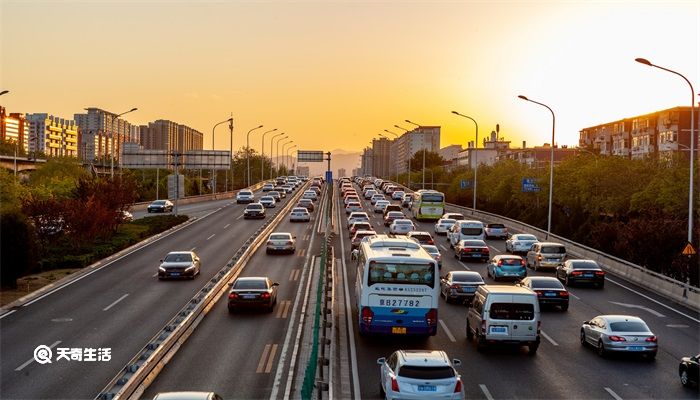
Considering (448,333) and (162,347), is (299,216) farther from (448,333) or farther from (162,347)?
(162,347)

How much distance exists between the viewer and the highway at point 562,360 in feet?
61.2

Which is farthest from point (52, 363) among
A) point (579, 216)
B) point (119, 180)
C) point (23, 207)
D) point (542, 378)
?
point (579, 216)

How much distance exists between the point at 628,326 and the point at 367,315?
7.84 m

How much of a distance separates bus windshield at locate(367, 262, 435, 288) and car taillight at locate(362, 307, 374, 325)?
0.78 meters

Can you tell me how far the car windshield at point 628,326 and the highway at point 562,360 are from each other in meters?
A: 0.92

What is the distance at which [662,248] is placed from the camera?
142 ft

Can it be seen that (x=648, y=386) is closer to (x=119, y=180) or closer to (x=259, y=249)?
(x=259, y=249)

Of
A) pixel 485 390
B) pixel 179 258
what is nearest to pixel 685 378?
pixel 485 390

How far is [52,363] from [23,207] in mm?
28261

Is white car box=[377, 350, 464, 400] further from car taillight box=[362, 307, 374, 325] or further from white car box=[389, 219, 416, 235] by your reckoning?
white car box=[389, 219, 416, 235]

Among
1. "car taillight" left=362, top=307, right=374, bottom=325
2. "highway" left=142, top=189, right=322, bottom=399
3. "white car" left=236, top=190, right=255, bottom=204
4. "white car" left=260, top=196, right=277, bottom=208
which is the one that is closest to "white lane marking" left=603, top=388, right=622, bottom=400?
"car taillight" left=362, top=307, right=374, bottom=325

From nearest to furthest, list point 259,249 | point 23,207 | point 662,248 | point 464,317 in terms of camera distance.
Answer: point 464,317 < point 662,248 < point 23,207 < point 259,249

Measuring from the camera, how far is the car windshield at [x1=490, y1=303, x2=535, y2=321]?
2219 centimetres
